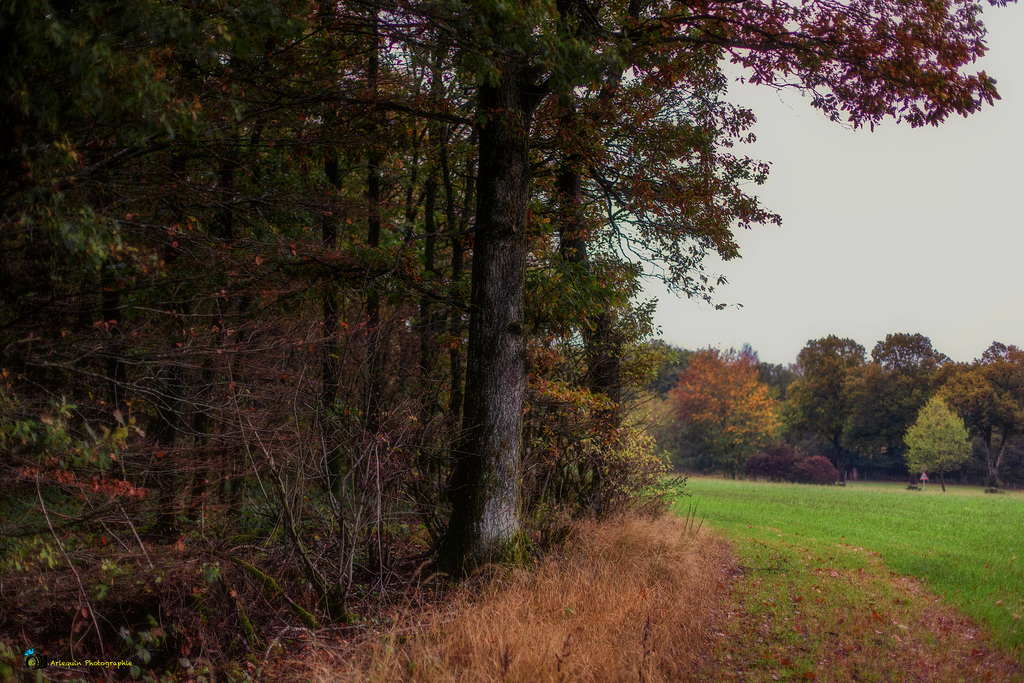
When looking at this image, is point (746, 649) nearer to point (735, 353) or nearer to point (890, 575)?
point (890, 575)

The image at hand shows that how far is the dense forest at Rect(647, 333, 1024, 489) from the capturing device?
136 feet

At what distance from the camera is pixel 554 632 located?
4.91 m

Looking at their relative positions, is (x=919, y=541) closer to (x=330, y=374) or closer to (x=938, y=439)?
(x=330, y=374)

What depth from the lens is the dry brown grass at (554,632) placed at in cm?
433

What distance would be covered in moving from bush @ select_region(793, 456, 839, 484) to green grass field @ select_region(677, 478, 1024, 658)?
21326 mm

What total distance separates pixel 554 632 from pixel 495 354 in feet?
9.58

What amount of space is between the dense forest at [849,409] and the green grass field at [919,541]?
21.6 metres

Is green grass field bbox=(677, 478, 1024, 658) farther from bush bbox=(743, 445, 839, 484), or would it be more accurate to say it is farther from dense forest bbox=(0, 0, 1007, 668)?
bush bbox=(743, 445, 839, 484)

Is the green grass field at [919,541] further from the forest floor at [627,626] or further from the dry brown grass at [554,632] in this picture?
the dry brown grass at [554,632]

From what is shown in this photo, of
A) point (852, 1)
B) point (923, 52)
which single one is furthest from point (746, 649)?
point (852, 1)

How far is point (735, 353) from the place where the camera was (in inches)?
2244

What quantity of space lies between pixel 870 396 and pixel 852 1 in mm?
50317

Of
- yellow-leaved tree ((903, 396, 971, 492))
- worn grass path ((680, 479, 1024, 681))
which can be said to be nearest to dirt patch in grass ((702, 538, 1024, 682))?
worn grass path ((680, 479, 1024, 681))

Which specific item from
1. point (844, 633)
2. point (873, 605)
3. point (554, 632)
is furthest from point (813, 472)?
point (554, 632)
